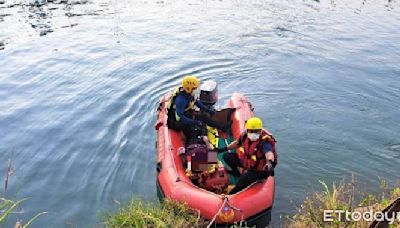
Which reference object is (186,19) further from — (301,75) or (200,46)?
(301,75)

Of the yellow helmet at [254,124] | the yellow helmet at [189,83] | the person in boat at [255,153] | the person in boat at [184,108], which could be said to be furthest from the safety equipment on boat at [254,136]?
the yellow helmet at [189,83]

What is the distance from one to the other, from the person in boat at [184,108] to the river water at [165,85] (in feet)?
3.76

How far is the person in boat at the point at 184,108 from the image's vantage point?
27.5 ft

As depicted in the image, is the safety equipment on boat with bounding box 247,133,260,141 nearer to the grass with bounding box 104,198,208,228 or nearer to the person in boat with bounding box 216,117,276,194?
the person in boat with bounding box 216,117,276,194

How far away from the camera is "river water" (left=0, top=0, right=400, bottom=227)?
8.71 metres

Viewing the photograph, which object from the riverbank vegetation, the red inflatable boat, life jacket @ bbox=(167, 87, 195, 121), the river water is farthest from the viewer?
the river water

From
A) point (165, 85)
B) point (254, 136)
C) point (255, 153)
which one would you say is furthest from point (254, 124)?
point (165, 85)

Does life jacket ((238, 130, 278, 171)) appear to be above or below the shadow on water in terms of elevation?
below

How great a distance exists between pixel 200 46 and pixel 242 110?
6.83 meters

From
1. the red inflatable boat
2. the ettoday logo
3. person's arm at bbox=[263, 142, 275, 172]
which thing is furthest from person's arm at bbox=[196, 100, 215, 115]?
the ettoday logo

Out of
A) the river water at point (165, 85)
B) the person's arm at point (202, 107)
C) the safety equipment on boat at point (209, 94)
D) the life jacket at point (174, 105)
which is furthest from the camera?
the safety equipment on boat at point (209, 94)

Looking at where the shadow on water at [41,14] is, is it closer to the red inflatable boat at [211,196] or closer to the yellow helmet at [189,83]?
the yellow helmet at [189,83]

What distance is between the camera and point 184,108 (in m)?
8.48

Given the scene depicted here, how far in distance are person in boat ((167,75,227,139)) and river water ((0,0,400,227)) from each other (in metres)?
1.15
